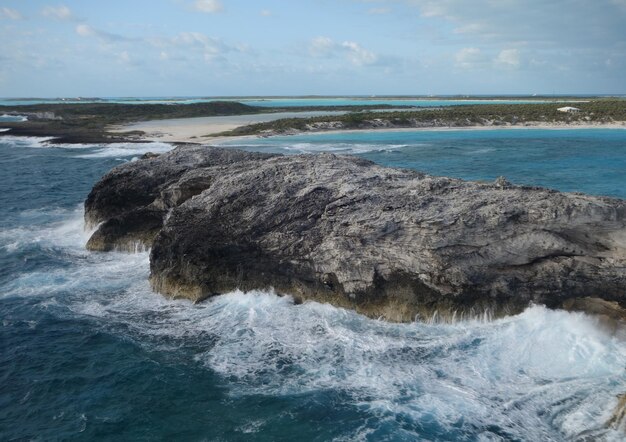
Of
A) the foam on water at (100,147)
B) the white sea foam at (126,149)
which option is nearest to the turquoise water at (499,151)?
the white sea foam at (126,149)

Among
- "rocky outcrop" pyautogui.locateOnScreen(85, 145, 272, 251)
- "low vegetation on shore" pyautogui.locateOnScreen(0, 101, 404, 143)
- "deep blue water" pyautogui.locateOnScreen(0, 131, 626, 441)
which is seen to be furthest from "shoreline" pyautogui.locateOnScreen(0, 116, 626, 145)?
"deep blue water" pyautogui.locateOnScreen(0, 131, 626, 441)

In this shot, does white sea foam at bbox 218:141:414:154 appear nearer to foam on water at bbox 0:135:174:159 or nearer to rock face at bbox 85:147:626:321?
foam on water at bbox 0:135:174:159

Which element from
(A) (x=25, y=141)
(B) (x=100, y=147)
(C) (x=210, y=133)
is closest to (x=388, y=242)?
(B) (x=100, y=147)

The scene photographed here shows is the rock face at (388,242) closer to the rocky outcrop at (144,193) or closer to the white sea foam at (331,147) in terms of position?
the rocky outcrop at (144,193)

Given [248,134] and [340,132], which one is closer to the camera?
[248,134]

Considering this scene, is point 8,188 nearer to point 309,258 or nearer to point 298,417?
point 309,258

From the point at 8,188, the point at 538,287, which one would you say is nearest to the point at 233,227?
the point at 538,287

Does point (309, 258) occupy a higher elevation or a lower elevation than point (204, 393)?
higher

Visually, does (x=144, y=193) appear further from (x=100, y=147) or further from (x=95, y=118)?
(x=95, y=118)
